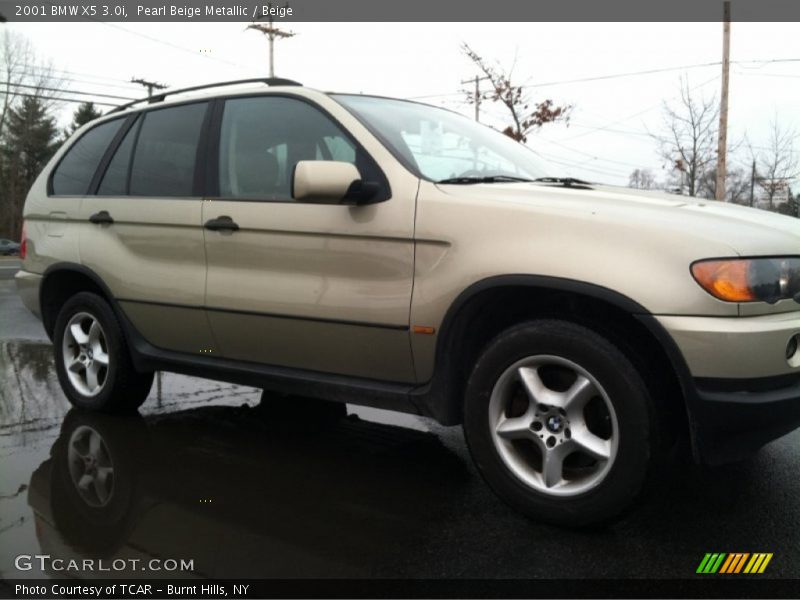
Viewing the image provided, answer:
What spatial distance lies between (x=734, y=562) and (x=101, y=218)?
372 cm

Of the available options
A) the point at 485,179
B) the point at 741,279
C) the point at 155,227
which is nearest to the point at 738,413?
the point at 741,279

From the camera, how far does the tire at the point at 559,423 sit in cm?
247

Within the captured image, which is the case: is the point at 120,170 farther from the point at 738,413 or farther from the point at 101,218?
the point at 738,413

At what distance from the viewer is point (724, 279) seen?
2367 millimetres

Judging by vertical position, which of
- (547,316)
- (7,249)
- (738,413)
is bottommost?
(7,249)

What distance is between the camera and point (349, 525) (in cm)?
277

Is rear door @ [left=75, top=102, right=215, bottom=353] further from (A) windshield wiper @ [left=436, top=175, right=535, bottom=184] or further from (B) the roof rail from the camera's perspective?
(A) windshield wiper @ [left=436, top=175, right=535, bottom=184]

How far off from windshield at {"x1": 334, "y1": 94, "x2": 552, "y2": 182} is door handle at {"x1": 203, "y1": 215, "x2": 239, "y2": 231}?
81 centimetres

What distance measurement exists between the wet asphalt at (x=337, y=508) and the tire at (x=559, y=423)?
0.13 meters

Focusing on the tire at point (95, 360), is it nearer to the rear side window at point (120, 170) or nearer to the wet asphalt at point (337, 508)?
the wet asphalt at point (337, 508)

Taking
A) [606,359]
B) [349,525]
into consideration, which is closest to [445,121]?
[606,359]

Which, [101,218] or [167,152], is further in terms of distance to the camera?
[101,218]

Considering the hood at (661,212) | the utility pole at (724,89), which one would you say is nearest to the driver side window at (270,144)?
the hood at (661,212)

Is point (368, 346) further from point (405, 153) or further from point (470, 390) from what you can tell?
point (405, 153)
